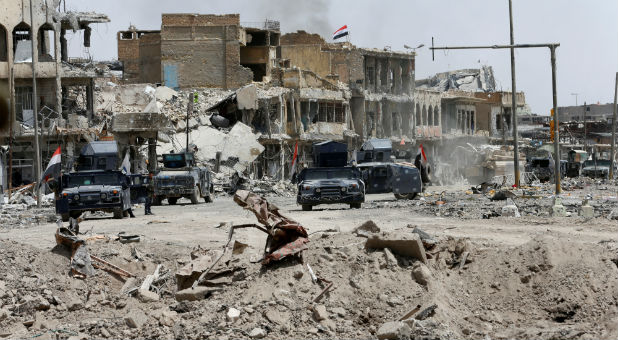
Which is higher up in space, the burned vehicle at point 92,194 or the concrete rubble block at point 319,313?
the burned vehicle at point 92,194

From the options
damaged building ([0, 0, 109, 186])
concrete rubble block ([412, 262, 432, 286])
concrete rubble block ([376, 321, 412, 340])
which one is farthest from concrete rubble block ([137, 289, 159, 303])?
damaged building ([0, 0, 109, 186])

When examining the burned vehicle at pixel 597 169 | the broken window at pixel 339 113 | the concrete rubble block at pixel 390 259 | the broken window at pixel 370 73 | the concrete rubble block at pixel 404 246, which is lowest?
the burned vehicle at pixel 597 169

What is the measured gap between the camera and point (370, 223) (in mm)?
16844

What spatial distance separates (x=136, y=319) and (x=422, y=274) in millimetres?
4174

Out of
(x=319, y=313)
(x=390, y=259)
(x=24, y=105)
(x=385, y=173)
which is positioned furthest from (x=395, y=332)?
(x=24, y=105)

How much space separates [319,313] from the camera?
1246cm

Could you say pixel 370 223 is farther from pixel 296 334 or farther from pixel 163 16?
pixel 163 16

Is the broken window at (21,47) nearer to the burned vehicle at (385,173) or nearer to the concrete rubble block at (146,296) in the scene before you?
the burned vehicle at (385,173)

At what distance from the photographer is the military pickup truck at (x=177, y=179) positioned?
37438 millimetres

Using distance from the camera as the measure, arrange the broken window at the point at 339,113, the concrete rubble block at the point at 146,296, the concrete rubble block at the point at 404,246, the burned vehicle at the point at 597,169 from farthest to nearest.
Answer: the broken window at the point at 339,113, the burned vehicle at the point at 597,169, the concrete rubble block at the point at 404,246, the concrete rubble block at the point at 146,296

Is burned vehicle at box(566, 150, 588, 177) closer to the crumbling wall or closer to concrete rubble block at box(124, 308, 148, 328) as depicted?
the crumbling wall

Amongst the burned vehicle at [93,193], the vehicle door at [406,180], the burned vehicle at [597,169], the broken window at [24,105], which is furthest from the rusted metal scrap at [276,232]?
the burned vehicle at [597,169]

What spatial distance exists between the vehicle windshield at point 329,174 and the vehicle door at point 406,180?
528 centimetres

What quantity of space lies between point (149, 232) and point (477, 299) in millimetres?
10716
